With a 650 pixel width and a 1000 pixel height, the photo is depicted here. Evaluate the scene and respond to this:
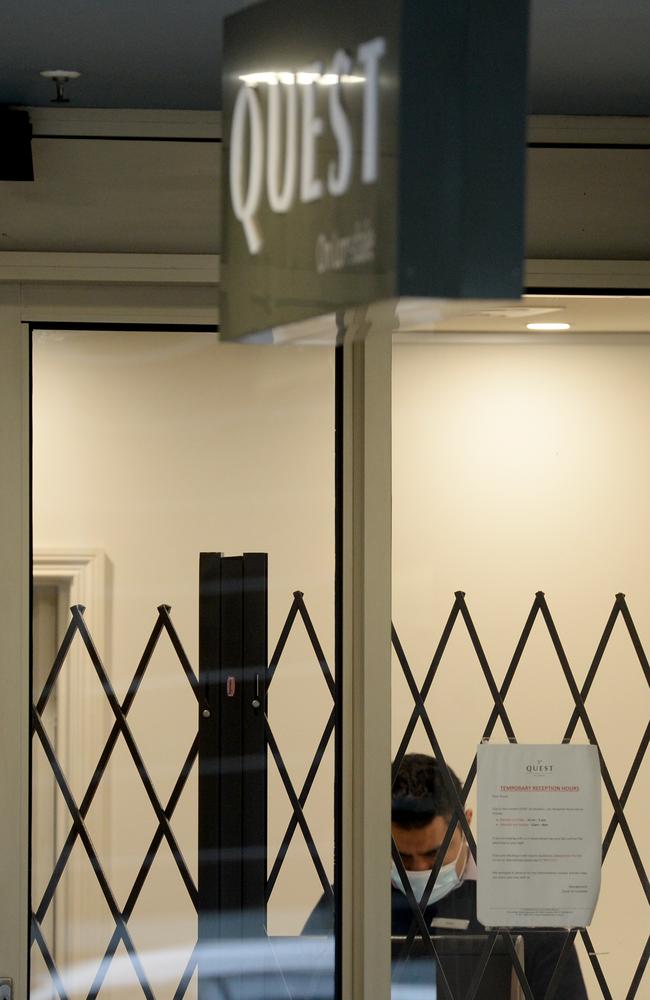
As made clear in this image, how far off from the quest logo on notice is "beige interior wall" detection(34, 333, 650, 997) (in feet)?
4.05

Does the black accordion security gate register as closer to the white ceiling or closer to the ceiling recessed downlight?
the ceiling recessed downlight

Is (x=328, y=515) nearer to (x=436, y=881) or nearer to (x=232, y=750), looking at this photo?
(x=232, y=750)

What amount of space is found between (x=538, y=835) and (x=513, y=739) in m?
0.19

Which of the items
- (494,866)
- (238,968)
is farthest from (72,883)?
(494,866)

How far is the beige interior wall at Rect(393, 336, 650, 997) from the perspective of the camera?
8.46 ft

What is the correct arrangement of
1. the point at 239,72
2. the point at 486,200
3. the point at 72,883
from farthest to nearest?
1. the point at 72,883
2. the point at 239,72
3. the point at 486,200

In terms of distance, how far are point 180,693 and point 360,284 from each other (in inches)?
60.8

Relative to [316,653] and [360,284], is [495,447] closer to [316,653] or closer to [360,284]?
[316,653]

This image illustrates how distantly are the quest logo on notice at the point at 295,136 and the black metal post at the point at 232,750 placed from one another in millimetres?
1321

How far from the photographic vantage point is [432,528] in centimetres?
259

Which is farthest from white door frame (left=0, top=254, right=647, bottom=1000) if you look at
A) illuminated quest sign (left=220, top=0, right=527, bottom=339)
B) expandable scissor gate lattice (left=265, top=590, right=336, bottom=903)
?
illuminated quest sign (left=220, top=0, right=527, bottom=339)

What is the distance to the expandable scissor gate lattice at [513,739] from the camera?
2562mm

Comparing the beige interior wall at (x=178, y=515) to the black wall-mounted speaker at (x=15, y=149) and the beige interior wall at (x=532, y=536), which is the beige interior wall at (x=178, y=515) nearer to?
the beige interior wall at (x=532, y=536)

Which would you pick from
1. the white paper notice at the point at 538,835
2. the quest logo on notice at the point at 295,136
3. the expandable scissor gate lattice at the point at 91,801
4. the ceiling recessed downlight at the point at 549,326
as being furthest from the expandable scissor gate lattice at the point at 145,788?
the quest logo on notice at the point at 295,136
